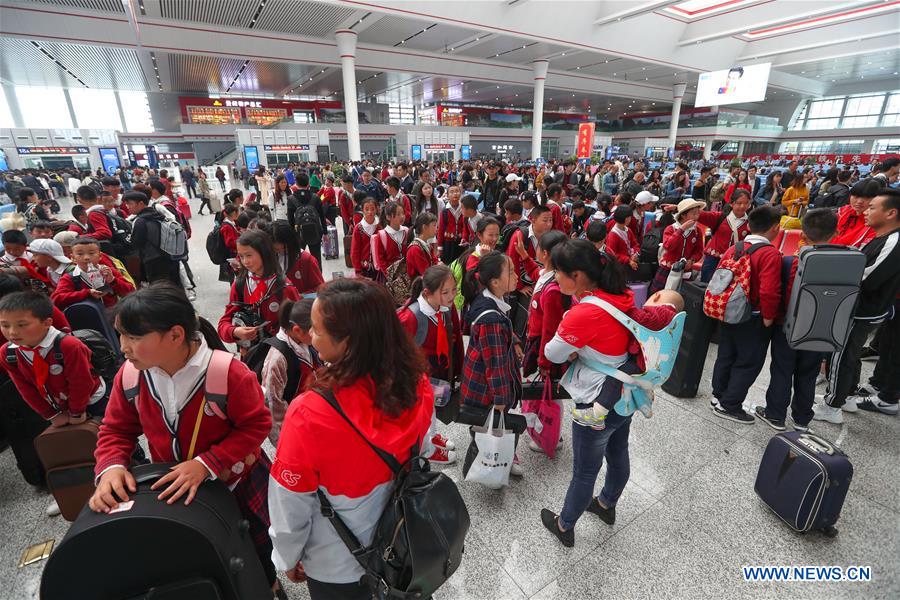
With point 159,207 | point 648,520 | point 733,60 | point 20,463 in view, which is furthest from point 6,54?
point 733,60

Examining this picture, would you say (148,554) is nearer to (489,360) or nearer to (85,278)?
(489,360)

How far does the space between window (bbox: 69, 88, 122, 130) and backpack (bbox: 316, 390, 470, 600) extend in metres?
53.3

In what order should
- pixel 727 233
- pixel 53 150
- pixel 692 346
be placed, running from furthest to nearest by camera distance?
pixel 53 150 < pixel 727 233 < pixel 692 346

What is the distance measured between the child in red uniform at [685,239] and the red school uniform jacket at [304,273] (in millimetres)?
3723

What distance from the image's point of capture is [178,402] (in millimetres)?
1345

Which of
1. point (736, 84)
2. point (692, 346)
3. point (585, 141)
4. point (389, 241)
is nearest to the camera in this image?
point (692, 346)

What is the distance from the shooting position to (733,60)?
23.7 metres

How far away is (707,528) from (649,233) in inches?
139

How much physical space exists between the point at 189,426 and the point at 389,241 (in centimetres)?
292

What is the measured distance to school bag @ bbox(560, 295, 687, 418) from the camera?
1706 mm

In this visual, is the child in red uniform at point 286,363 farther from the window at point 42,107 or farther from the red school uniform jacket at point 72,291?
the window at point 42,107

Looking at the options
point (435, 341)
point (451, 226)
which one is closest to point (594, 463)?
point (435, 341)

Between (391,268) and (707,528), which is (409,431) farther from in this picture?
(391,268)

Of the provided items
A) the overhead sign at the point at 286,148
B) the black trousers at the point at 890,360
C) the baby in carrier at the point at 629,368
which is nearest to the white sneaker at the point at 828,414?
the black trousers at the point at 890,360
